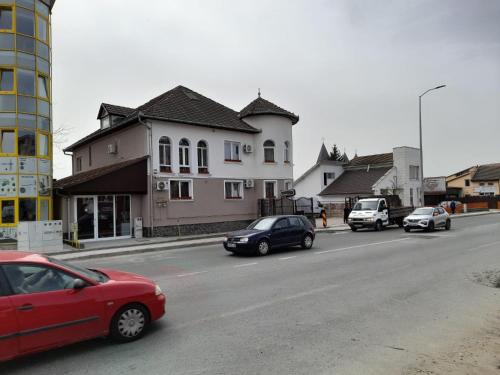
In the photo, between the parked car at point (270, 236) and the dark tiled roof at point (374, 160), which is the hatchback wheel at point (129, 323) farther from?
the dark tiled roof at point (374, 160)

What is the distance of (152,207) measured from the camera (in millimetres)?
21609

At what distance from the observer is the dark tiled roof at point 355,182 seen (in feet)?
137

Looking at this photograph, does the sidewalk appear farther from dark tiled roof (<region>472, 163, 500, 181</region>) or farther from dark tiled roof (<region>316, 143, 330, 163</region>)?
dark tiled roof (<region>472, 163, 500, 181</region>)

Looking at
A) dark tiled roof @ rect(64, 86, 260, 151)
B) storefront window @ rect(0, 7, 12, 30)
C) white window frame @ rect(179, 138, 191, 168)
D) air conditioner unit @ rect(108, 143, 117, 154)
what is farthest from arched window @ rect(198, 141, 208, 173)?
storefront window @ rect(0, 7, 12, 30)

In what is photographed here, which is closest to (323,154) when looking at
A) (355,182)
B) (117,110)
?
(355,182)

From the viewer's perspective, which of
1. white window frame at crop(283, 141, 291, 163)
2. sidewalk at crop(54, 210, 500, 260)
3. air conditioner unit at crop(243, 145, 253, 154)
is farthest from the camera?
white window frame at crop(283, 141, 291, 163)

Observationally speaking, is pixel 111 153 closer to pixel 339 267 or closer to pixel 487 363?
pixel 339 267

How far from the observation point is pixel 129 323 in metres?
5.62

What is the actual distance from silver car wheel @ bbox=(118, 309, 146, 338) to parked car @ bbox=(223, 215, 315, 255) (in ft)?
27.4

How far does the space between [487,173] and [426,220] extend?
57.2 meters

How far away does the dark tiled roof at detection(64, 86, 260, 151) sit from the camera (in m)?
22.7

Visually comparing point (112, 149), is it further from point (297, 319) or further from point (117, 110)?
point (297, 319)

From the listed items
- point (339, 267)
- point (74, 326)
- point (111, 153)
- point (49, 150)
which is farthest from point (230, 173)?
point (74, 326)

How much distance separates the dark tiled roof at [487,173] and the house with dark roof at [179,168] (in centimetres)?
5262
